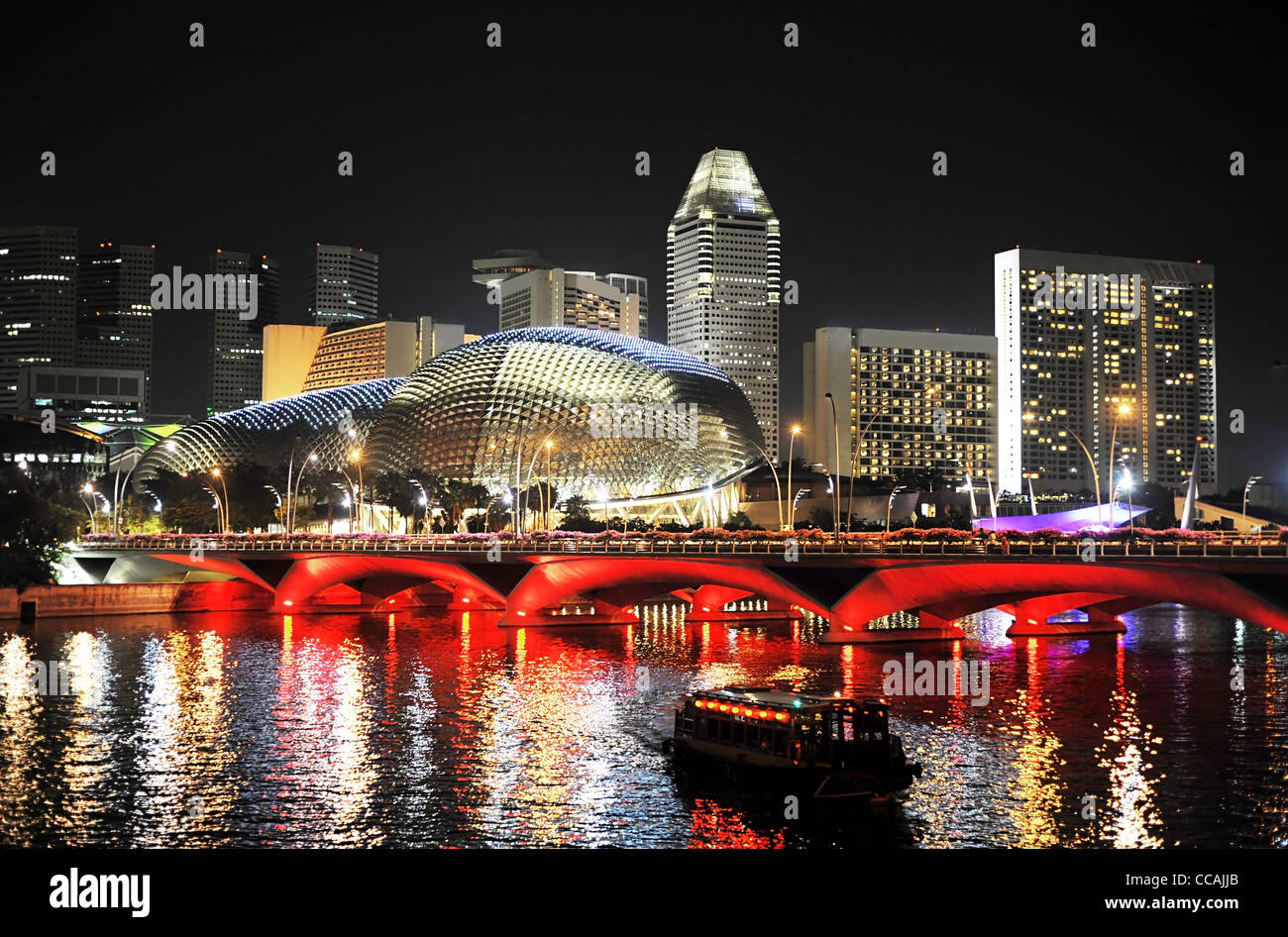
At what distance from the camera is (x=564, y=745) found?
4191cm

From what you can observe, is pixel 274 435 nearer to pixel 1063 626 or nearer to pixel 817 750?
pixel 1063 626

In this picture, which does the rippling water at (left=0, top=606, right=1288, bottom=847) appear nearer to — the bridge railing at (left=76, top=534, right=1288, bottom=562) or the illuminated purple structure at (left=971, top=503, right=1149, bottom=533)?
the bridge railing at (left=76, top=534, right=1288, bottom=562)

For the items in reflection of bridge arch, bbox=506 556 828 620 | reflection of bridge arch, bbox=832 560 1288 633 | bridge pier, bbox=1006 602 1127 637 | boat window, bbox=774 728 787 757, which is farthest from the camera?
bridge pier, bbox=1006 602 1127 637

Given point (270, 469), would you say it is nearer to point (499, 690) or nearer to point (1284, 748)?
point (499, 690)

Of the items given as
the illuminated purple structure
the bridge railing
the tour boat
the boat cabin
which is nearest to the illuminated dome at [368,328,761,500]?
the bridge railing

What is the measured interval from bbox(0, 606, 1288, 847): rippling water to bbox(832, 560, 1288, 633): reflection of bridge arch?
238 centimetres

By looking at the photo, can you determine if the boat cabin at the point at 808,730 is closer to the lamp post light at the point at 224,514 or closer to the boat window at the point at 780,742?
the boat window at the point at 780,742

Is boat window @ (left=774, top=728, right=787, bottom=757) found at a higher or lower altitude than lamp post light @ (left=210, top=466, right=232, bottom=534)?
lower

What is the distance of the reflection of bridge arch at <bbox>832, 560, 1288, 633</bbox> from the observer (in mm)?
49688

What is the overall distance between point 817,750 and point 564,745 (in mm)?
10468

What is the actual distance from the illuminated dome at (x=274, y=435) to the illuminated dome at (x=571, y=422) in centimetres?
1079

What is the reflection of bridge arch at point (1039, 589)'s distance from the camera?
163 feet
